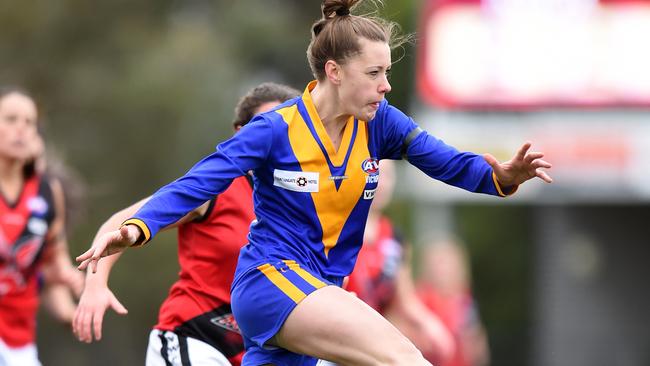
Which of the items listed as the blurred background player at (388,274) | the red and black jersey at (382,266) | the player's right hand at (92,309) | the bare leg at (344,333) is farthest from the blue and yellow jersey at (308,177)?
the red and black jersey at (382,266)

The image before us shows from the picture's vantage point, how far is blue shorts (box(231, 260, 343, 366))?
4816 mm

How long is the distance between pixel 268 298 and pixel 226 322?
81cm

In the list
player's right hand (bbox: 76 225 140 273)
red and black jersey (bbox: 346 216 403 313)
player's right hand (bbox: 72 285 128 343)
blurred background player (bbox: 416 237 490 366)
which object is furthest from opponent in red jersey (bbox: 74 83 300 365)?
blurred background player (bbox: 416 237 490 366)

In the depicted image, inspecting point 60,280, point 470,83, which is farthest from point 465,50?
point 60,280

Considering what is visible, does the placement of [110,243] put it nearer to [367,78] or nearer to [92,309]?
[92,309]

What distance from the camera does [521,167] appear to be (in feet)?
16.6

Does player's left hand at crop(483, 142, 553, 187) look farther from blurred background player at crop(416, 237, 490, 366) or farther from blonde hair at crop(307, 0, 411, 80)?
blurred background player at crop(416, 237, 490, 366)

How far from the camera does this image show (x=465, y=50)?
16.6m

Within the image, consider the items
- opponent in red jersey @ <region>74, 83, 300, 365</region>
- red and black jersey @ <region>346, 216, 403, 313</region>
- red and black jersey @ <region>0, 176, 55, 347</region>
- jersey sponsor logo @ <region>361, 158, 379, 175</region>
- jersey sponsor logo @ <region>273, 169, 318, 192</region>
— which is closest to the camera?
jersey sponsor logo @ <region>273, 169, 318, 192</region>

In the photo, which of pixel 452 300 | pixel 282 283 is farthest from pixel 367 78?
pixel 452 300

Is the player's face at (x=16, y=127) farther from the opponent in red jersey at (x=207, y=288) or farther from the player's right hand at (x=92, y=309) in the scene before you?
the player's right hand at (x=92, y=309)

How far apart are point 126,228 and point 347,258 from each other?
946mm

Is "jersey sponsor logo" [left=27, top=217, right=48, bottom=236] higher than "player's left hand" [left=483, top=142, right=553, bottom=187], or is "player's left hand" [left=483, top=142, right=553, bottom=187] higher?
"player's left hand" [left=483, top=142, right=553, bottom=187]

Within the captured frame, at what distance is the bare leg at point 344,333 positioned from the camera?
460 centimetres
